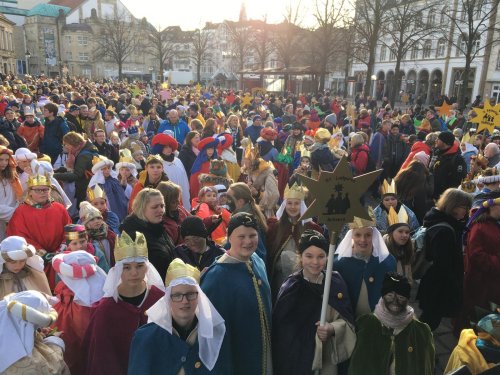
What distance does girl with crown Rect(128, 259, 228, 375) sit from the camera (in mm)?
2443

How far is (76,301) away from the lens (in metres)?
3.22

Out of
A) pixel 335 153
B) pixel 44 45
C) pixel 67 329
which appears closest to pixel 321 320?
pixel 67 329

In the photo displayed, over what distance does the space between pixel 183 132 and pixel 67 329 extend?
750 centimetres

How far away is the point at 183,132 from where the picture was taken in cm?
1023

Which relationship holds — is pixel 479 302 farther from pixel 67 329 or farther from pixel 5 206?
pixel 5 206

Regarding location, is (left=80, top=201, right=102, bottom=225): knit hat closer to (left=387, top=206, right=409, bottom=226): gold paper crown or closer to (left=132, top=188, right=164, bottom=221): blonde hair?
(left=132, top=188, right=164, bottom=221): blonde hair

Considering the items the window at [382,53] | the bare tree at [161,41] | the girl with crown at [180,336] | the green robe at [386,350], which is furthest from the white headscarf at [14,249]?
the window at [382,53]

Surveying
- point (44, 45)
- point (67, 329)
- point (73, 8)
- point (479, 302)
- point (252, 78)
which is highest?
point (73, 8)

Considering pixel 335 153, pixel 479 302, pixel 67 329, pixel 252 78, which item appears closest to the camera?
pixel 67 329

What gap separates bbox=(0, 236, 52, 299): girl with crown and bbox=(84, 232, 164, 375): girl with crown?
2.83 ft

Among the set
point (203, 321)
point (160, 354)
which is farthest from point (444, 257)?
point (160, 354)

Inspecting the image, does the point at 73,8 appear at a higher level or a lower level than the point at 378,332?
higher

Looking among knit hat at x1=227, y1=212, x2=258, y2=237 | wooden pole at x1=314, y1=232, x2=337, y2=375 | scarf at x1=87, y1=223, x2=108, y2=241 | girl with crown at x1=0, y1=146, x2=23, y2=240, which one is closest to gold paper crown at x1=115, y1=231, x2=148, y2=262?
knit hat at x1=227, y1=212, x2=258, y2=237

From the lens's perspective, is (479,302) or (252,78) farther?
(252,78)
